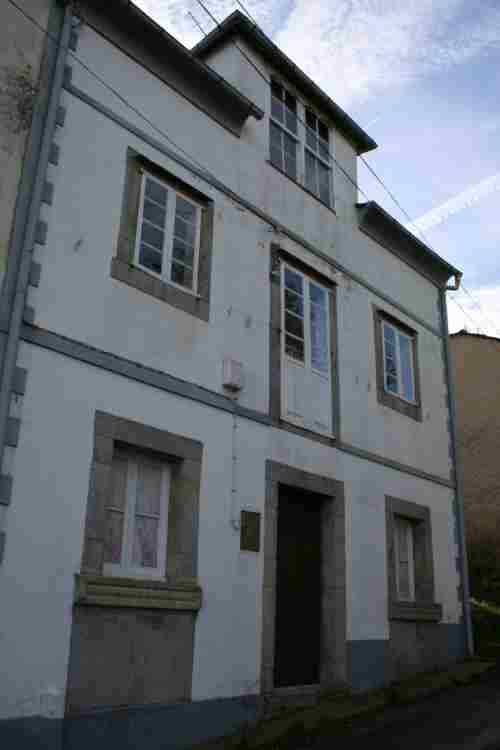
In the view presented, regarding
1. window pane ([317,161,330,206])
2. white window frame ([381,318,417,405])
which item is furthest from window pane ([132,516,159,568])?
window pane ([317,161,330,206])

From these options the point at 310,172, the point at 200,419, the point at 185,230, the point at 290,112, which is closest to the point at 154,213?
the point at 185,230

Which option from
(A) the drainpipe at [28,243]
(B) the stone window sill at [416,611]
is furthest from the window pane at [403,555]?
(A) the drainpipe at [28,243]

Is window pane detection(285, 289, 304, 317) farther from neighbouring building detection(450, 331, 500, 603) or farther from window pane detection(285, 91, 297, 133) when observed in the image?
neighbouring building detection(450, 331, 500, 603)

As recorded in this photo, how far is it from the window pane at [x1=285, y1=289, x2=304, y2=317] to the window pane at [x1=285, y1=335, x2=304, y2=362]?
0.41m

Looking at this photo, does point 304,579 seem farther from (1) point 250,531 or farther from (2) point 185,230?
(2) point 185,230

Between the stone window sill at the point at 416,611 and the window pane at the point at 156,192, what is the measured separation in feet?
19.7

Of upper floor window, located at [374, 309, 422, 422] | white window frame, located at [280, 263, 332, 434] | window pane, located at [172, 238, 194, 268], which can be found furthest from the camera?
upper floor window, located at [374, 309, 422, 422]

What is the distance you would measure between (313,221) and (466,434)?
972 cm

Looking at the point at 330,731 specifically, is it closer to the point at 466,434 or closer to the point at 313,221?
the point at 313,221

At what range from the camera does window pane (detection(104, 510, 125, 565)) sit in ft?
22.2

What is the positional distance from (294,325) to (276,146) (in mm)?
2655

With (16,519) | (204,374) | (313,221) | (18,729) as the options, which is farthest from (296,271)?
(18,729)

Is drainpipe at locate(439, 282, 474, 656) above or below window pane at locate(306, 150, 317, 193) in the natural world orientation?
below

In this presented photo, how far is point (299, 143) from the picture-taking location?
10.9 m
